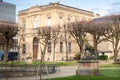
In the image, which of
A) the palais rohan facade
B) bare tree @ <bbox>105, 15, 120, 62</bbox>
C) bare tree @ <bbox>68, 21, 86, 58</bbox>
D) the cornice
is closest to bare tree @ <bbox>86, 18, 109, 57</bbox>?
bare tree @ <bbox>105, 15, 120, 62</bbox>

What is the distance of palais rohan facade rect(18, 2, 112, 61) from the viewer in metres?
63.9

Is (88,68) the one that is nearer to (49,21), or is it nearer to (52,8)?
(52,8)

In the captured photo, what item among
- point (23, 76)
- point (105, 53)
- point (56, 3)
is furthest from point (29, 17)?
point (23, 76)

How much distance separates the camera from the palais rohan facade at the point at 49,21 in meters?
63.9

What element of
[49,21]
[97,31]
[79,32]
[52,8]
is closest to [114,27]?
[97,31]

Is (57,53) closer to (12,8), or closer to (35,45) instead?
(35,45)

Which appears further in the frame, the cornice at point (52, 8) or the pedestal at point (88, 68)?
the cornice at point (52, 8)

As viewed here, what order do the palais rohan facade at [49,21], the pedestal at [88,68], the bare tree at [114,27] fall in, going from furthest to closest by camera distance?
the palais rohan facade at [49,21] < the bare tree at [114,27] < the pedestal at [88,68]

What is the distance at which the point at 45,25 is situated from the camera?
65.9 meters

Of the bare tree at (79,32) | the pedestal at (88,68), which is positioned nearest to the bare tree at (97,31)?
the bare tree at (79,32)

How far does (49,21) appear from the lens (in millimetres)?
65812

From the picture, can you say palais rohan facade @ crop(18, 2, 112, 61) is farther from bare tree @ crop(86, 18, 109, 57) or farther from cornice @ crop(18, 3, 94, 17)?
bare tree @ crop(86, 18, 109, 57)

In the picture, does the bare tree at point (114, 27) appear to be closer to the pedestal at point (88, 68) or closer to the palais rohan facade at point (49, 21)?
the palais rohan facade at point (49, 21)

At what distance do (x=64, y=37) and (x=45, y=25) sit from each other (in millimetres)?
5307
